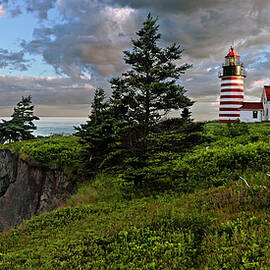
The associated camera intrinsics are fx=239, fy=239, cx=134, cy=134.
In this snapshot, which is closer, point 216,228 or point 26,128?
point 216,228

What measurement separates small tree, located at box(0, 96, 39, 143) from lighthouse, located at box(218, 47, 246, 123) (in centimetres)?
2875

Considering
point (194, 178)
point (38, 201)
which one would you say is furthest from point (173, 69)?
point (38, 201)

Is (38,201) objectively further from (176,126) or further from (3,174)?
(176,126)

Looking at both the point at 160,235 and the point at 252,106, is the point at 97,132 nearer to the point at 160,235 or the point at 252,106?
the point at 160,235

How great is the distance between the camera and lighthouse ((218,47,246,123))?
118 feet

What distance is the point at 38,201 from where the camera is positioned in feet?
59.6

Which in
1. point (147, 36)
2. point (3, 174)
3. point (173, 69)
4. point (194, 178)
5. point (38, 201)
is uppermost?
point (147, 36)

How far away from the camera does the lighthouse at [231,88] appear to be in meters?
35.9

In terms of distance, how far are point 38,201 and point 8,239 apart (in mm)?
10286

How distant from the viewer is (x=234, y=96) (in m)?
36.5

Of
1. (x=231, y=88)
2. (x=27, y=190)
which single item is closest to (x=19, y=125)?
(x=27, y=190)

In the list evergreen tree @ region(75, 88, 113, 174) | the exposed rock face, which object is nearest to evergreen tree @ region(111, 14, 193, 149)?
evergreen tree @ region(75, 88, 113, 174)

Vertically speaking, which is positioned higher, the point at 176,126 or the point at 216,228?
the point at 176,126

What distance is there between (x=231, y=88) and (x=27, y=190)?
3095 cm
